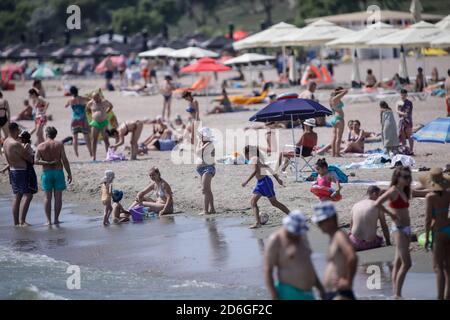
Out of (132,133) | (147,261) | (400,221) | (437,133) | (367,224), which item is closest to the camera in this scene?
(400,221)

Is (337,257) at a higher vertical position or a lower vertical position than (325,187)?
higher

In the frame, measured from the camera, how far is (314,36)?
1330 inches

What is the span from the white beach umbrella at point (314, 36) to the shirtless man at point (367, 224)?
22.3 m

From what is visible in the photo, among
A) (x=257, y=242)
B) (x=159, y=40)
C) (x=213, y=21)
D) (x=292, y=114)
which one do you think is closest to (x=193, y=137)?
(x=292, y=114)

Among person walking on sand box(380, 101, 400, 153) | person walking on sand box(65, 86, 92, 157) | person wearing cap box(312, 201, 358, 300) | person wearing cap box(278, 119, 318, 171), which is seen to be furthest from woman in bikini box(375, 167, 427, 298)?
person walking on sand box(65, 86, 92, 157)

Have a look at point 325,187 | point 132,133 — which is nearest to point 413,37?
point 132,133

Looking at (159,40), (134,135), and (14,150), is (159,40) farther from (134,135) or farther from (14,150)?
(14,150)

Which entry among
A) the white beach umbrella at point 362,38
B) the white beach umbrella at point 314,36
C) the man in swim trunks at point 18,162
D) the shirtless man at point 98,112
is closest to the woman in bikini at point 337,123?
the shirtless man at point 98,112

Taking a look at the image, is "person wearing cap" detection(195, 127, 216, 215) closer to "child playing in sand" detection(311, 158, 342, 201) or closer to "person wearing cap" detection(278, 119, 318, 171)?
"child playing in sand" detection(311, 158, 342, 201)

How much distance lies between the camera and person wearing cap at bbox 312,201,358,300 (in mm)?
7656

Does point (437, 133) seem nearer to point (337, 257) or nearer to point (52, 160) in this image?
point (52, 160)

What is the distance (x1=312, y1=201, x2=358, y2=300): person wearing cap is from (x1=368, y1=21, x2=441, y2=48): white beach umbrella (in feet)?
70.0

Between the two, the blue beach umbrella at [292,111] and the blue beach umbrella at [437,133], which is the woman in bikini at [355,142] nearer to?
the blue beach umbrella at [437,133]

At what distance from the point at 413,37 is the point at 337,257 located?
21777mm
